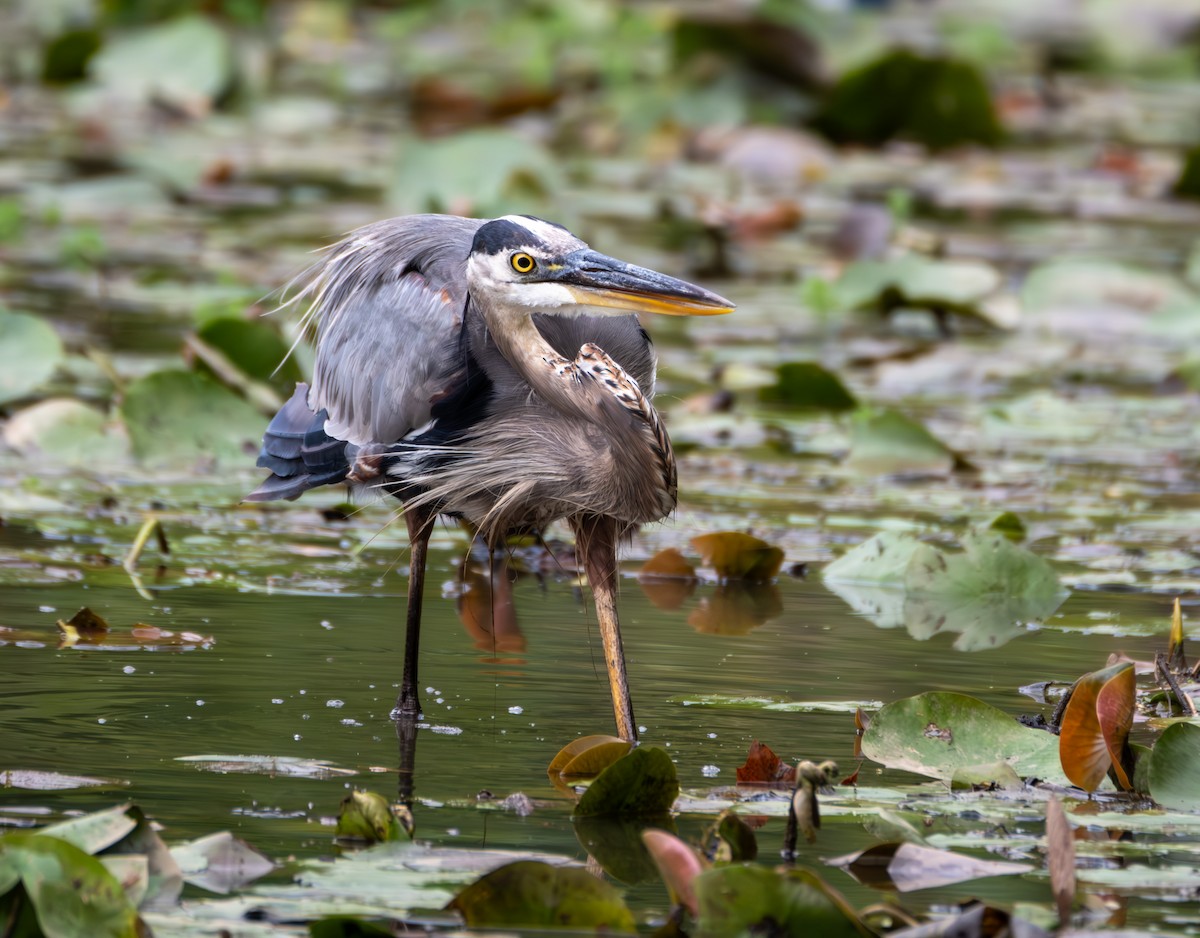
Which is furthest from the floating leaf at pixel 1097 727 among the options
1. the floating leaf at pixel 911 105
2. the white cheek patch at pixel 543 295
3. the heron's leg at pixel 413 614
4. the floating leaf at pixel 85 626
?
the floating leaf at pixel 911 105

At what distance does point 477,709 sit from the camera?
14.2 feet

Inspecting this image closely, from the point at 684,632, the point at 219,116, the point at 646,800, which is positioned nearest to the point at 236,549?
the point at 684,632

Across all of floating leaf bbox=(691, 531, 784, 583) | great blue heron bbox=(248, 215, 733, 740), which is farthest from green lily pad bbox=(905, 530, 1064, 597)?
great blue heron bbox=(248, 215, 733, 740)

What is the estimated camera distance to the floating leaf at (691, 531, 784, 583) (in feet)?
18.1

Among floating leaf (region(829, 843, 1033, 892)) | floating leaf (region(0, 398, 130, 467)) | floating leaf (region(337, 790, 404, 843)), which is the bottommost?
floating leaf (region(829, 843, 1033, 892))

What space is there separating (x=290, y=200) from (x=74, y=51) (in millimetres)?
A: 3605

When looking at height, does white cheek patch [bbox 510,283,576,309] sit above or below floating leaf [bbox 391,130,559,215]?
below

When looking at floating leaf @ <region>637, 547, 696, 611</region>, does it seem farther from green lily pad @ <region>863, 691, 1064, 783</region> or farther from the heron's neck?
green lily pad @ <region>863, 691, 1064, 783</region>

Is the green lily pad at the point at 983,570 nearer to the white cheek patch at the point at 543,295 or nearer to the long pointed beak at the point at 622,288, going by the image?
the long pointed beak at the point at 622,288

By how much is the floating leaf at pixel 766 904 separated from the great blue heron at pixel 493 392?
118 centimetres

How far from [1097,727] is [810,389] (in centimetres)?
396

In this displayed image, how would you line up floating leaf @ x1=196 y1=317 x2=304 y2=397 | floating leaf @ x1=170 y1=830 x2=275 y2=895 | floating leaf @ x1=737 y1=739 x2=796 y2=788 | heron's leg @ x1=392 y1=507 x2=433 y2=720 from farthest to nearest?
1. floating leaf @ x1=196 y1=317 x2=304 y2=397
2. heron's leg @ x1=392 y1=507 x2=433 y2=720
3. floating leaf @ x1=737 y1=739 x2=796 y2=788
4. floating leaf @ x1=170 y1=830 x2=275 y2=895

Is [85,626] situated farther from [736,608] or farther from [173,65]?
[173,65]

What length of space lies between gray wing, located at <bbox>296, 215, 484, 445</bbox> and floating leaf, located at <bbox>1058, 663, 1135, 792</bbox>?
4.91ft
